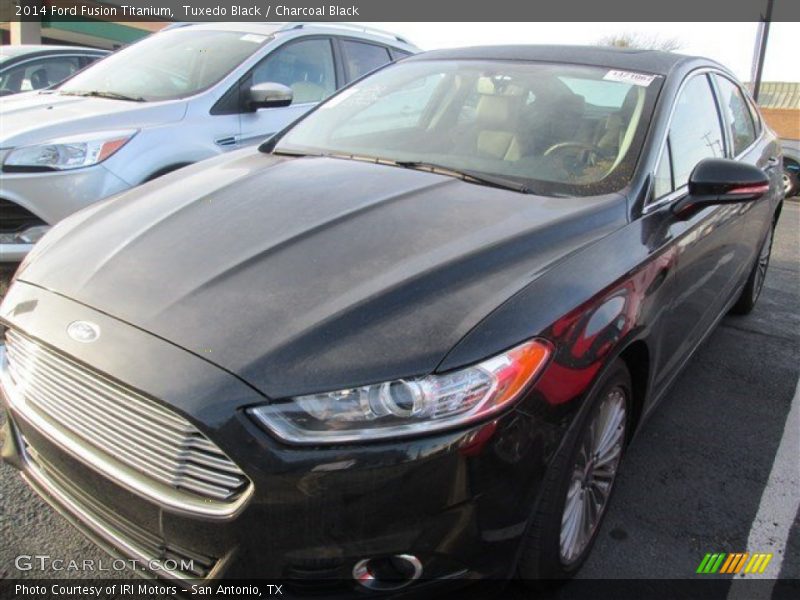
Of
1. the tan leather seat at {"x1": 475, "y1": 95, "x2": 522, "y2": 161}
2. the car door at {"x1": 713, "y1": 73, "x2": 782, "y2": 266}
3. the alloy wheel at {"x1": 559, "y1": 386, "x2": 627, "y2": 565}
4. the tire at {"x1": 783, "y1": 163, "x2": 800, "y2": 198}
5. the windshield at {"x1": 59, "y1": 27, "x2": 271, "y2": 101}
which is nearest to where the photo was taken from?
the alloy wheel at {"x1": 559, "y1": 386, "x2": 627, "y2": 565}

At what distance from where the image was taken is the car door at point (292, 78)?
4629 millimetres

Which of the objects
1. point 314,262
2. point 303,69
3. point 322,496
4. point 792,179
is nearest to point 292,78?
point 303,69

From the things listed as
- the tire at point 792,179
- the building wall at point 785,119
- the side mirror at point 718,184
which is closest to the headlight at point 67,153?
the side mirror at point 718,184

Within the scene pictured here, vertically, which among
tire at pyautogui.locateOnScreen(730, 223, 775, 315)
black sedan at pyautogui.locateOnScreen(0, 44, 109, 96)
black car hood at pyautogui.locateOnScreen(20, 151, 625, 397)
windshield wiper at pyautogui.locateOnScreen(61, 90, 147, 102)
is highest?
black sedan at pyautogui.locateOnScreen(0, 44, 109, 96)

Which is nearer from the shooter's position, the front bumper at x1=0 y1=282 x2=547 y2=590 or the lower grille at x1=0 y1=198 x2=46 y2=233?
the front bumper at x1=0 y1=282 x2=547 y2=590

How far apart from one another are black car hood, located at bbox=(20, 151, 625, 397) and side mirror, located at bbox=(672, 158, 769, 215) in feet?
1.44

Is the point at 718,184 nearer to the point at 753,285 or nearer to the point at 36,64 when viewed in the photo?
the point at 753,285

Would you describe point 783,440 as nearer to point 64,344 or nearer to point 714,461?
point 714,461

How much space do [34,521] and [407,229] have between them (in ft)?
5.33

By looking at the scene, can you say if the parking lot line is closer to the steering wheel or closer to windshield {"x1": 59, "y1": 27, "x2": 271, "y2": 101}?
the steering wheel

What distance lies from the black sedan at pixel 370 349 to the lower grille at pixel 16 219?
1.40m

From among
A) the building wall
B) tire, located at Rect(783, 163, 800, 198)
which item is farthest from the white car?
the building wall

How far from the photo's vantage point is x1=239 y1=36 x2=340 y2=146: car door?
182 inches

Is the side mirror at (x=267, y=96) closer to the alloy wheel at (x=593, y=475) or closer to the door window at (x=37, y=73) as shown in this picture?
the alloy wheel at (x=593, y=475)
